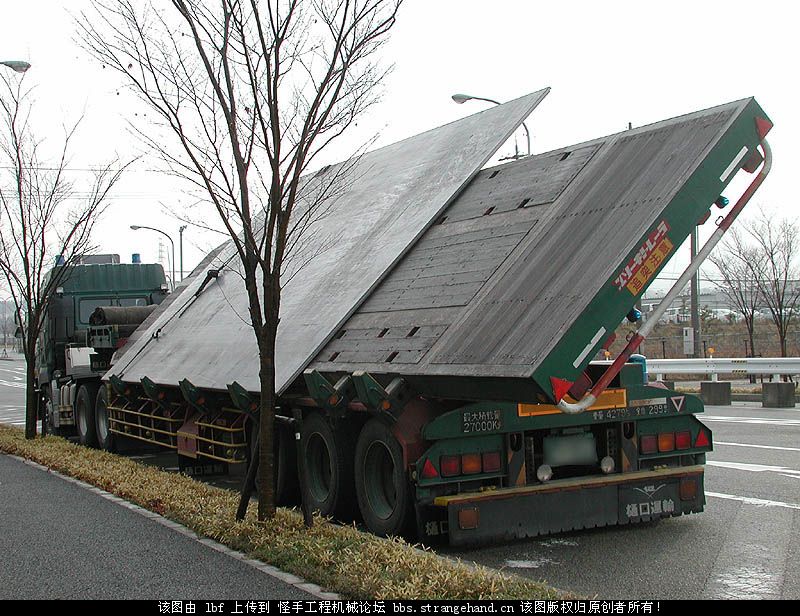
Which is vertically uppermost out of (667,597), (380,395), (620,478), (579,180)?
(579,180)

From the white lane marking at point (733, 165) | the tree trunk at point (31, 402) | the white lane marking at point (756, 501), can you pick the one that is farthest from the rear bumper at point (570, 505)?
the tree trunk at point (31, 402)

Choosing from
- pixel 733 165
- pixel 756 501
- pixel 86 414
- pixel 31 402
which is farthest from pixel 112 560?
pixel 31 402

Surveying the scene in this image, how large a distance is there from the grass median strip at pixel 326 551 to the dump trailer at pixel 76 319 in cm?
613

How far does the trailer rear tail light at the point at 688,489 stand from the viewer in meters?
8.06

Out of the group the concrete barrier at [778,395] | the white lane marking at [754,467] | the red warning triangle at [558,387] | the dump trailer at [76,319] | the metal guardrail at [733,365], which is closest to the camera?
the red warning triangle at [558,387]

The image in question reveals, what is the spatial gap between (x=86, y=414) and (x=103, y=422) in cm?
79

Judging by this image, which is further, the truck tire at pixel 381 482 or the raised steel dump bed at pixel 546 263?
the truck tire at pixel 381 482

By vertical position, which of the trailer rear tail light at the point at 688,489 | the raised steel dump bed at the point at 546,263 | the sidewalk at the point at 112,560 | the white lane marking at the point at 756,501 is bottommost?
the white lane marking at the point at 756,501

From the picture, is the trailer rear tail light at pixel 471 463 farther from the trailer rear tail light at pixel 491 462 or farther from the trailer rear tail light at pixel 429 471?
the trailer rear tail light at pixel 429 471

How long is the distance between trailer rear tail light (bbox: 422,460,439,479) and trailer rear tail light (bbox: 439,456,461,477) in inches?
2.4

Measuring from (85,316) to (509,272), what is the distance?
12.1 m

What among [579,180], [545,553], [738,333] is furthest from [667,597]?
[738,333]

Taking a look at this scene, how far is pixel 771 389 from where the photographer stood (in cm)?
2042

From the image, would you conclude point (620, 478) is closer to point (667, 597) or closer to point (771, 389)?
point (667, 597)
